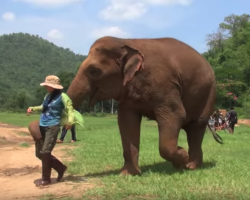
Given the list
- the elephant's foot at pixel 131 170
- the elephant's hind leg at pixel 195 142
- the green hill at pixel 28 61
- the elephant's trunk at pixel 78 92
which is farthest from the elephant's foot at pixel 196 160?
the green hill at pixel 28 61

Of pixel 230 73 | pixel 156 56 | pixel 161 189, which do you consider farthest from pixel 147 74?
pixel 230 73

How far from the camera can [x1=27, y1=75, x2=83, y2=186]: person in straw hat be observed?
6.27 m

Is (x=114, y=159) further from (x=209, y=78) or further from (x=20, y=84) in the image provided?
(x=20, y=84)

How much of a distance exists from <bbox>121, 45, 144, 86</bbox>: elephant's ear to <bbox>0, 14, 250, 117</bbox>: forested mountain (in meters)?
2.31

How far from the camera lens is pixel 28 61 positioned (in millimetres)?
142500

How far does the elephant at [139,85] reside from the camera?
6.75 meters

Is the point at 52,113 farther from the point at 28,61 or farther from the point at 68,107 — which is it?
the point at 28,61

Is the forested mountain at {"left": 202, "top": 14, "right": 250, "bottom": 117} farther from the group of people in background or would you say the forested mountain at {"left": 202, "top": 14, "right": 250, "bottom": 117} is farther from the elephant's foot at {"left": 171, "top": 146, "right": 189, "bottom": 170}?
the elephant's foot at {"left": 171, "top": 146, "right": 189, "bottom": 170}

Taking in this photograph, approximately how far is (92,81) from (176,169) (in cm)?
218

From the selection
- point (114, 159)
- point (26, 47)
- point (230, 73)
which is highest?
point (26, 47)

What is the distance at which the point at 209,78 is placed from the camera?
7.53 metres

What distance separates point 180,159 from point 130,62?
6.17 feet

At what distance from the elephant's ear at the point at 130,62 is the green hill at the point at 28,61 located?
307 feet

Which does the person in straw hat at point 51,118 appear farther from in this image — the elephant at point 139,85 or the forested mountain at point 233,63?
the forested mountain at point 233,63
